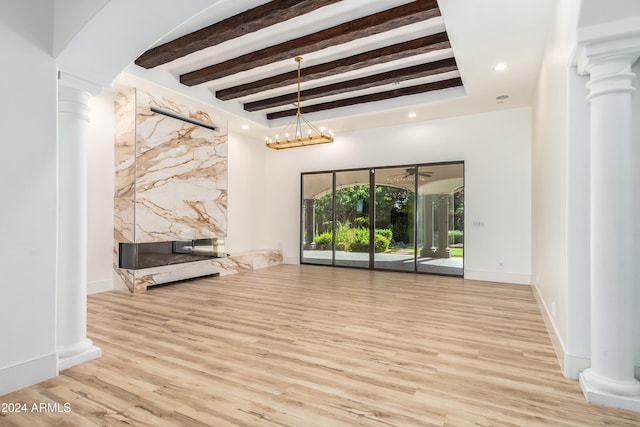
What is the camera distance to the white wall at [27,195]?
2379 mm

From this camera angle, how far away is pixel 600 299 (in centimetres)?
237

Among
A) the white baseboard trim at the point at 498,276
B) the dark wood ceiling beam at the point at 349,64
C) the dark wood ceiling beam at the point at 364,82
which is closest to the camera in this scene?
the dark wood ceiling beam at the point at 349,64

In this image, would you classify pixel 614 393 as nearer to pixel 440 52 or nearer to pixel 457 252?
pixel 440 52

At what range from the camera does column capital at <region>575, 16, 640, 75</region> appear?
7.26ft

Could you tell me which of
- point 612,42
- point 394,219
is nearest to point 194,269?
point 394,219

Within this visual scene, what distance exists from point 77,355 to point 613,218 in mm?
4238

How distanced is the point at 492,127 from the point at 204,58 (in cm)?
553

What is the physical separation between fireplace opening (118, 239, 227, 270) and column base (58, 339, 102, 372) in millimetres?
2975

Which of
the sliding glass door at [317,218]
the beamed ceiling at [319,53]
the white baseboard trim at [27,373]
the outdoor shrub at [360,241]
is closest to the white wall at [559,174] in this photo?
the beamed ceiling at [319,53]

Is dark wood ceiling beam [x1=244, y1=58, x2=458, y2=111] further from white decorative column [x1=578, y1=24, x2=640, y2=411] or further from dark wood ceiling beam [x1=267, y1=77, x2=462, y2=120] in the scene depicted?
white decorative column [x1=578, y1=24, x2=640, y2=411]

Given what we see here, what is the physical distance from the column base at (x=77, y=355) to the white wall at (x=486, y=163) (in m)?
6.47

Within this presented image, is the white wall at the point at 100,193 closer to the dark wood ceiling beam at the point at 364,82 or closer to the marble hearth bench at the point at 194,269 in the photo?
the marble hearth bench at the point at 194,269

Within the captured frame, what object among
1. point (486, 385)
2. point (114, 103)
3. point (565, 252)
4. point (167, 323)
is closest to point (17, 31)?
point (167, 323)

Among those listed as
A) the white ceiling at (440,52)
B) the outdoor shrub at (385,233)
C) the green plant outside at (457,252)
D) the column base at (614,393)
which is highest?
the white ceiling at (440,52)
